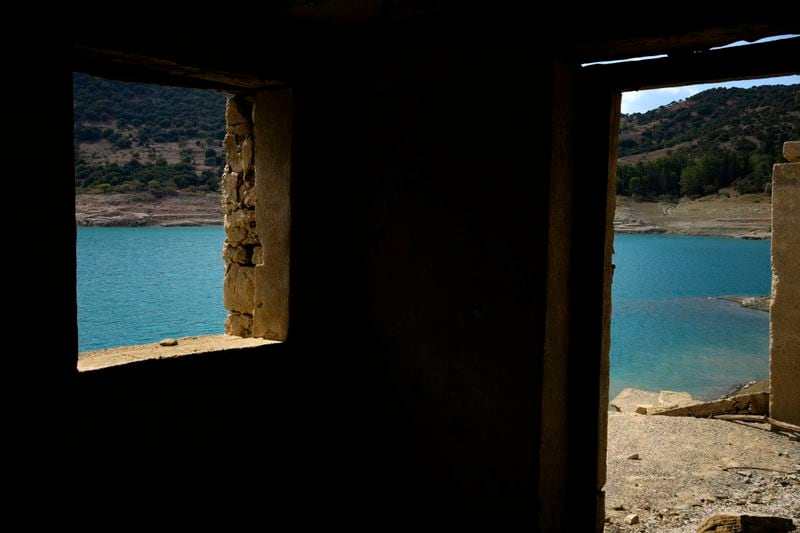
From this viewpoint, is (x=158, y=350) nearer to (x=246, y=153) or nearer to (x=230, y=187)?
(x=230, y=187)

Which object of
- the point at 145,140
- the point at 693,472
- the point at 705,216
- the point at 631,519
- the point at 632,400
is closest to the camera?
the point at 631,519

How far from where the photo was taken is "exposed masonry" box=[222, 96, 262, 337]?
4371mm

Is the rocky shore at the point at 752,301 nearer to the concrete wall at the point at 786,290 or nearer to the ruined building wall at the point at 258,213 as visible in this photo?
the concrete wall at the point at 786,290

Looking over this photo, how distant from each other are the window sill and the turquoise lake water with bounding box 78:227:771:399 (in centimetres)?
322

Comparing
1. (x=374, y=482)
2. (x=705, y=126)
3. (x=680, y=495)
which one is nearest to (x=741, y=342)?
(x=680, y=495)

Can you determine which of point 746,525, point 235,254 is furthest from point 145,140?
point 746,525

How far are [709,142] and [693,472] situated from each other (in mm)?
54099

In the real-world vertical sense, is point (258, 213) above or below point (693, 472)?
above

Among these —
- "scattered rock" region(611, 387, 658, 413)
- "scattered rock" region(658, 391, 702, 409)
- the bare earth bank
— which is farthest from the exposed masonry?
the bare earth bank

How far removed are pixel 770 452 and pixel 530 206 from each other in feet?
14.3

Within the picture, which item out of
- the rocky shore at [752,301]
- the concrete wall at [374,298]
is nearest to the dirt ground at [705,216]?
the rocky shore at [752,301]

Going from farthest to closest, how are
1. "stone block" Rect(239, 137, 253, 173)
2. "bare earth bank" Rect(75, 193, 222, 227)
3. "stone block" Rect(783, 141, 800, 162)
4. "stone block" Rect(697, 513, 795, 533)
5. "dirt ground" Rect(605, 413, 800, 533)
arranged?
"bare earth bank" Rect(75, 193, 222, 227) → "stone block" Rect(783, 141, 800, 162) → "dirt ground" Rect(605, 413, 800, 533) → "stone block" Rect(239, 137, 253, 173) → "stone block" Rect(697, 513, 795, 533)

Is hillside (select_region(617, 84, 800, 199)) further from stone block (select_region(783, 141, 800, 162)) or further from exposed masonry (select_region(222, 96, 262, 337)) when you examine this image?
exposed masonry (select_region(222, 96, 262, 337))

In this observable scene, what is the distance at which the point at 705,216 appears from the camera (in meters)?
50.9
